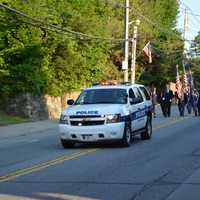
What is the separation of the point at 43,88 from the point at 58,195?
28581 mm

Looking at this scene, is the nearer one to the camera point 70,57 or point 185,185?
point 185,185

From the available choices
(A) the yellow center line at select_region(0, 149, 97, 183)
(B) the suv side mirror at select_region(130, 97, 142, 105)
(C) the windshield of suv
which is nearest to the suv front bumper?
(A) the yellow center line at select_region(0, 149, 97, 183)

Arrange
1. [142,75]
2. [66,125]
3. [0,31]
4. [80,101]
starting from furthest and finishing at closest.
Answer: [142,75]
[0,31]
[80,101]
[66,125]

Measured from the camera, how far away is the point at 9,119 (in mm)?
34156

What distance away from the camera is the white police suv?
1820cm

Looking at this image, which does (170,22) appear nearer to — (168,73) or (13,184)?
(168,73)

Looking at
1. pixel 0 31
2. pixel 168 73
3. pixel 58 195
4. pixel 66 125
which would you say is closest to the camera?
pixel 58 195

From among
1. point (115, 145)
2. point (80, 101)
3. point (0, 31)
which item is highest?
point (0, 31)

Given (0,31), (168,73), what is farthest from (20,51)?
(168,73)

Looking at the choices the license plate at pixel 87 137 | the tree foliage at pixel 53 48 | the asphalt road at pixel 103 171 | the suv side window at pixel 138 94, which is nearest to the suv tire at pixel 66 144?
the asphalt road at pixel 103 171

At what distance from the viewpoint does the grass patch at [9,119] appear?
3229 cm

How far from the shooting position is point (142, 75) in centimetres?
6644

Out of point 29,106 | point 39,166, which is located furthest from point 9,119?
point 39,166

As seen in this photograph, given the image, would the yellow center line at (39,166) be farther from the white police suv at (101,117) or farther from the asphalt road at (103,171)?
the white police suv at (101,117)
